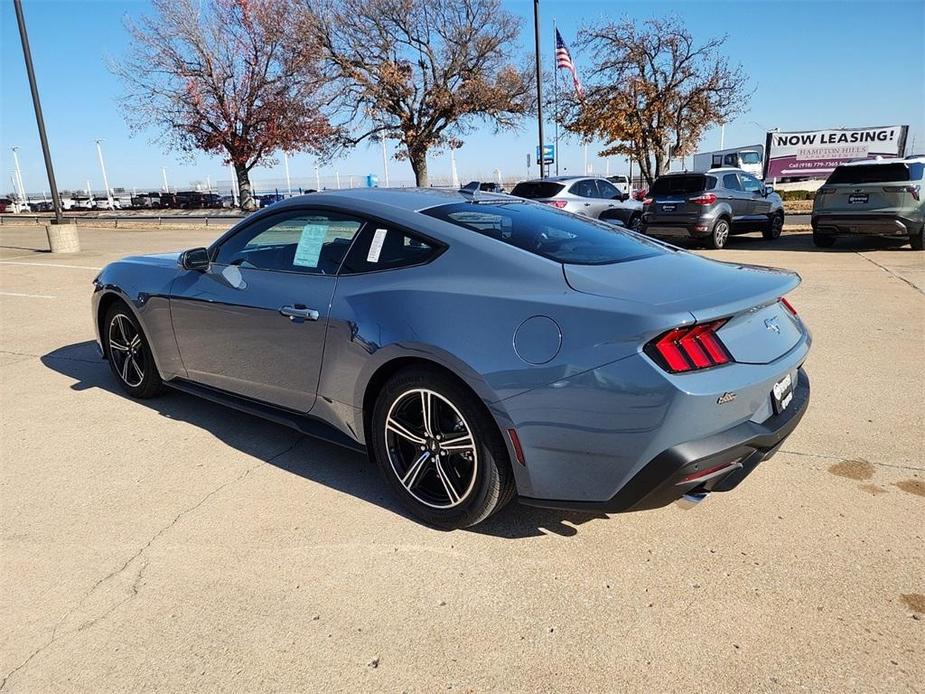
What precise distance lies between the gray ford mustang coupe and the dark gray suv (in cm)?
1050

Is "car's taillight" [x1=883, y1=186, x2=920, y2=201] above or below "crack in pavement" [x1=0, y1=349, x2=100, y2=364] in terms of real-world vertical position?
above

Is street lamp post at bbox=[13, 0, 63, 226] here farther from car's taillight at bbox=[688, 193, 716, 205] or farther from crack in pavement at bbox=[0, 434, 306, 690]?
crack in pavement at bbox=[0, 434, 306, 690]

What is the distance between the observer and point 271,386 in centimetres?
352

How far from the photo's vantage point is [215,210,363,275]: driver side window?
10.8ft

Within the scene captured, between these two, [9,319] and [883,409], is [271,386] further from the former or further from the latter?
[9,319]

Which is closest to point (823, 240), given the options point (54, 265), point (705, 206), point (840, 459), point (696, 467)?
point (705, 206)

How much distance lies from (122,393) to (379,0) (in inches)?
1138

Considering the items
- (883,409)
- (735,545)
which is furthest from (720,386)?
(883,409)

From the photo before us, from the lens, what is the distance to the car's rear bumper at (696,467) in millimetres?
2291

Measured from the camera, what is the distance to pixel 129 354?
4660 millimetres

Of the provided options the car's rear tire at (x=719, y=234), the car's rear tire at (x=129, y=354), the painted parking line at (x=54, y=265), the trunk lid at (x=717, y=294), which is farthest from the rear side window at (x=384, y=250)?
the painted parking line at (x=54, y=265)

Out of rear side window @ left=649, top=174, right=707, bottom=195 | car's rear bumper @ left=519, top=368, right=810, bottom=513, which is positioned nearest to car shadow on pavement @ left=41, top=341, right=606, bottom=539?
car's rear bumper @ left=519, top=368, right=810, bottom=513

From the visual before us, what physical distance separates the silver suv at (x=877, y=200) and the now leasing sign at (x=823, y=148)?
2376cm

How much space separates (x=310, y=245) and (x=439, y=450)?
4.43 feet
